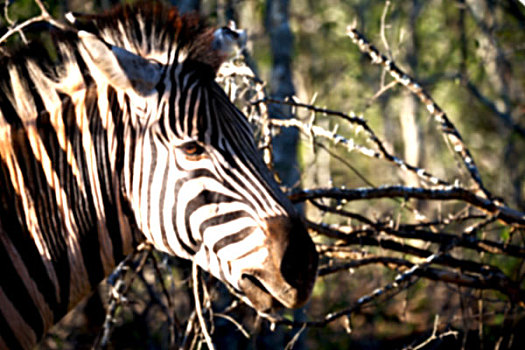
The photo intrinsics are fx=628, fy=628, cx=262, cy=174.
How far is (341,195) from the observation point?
3.69m

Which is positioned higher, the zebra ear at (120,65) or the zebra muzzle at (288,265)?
the zebra ear at (120,65)

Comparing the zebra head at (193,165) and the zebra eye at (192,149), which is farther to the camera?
the zebra eye at (192,149)

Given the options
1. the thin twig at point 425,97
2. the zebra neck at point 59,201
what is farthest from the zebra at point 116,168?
the thin twig at point 425,97

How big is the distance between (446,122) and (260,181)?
2045mm

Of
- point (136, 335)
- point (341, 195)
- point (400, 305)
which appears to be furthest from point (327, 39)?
point (341, 195)

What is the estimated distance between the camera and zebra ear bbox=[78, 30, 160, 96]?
2.58m

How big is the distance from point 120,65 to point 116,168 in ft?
1.53

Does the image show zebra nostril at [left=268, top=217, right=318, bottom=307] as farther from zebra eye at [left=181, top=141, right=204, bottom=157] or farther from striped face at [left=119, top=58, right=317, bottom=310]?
zebra eye at [left=181, top=141, right=204, bottom=157]

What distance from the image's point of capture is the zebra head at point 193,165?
254 centimetres

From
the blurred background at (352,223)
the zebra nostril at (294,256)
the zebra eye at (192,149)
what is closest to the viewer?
the zebra nostril at (294,256)

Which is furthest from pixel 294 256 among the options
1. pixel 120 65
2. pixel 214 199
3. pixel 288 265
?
pixel 120 65

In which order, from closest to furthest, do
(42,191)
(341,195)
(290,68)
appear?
(42,191)
(341,195)
(290,68)

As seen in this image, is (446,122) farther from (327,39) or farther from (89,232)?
(327,39)

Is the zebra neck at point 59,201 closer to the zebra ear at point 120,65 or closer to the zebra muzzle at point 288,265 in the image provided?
the zebra ear at point 120,65
